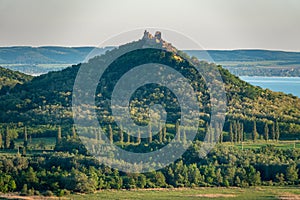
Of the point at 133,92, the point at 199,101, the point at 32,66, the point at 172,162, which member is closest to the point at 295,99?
the point at 199,101

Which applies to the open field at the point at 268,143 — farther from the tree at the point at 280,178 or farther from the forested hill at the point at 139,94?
the tree at the point at 280,178

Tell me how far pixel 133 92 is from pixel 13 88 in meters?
13.4

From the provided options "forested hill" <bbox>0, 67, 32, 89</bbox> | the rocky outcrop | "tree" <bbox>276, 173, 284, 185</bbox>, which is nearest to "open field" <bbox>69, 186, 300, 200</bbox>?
"tree" <bbox>276, 173, 284, 185</bbox>

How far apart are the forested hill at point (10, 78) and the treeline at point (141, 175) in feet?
87.2

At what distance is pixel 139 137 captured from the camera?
59.0m

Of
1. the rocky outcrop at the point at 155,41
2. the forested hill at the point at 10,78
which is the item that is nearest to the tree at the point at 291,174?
the rocky outcrop at the point at 155,41

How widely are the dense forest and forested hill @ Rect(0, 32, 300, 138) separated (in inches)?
3.3

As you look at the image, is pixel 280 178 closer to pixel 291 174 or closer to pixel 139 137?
pixel 291 174

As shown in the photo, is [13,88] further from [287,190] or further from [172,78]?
[287,190]

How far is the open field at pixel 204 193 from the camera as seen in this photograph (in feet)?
154

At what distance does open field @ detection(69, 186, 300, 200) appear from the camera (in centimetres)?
4691

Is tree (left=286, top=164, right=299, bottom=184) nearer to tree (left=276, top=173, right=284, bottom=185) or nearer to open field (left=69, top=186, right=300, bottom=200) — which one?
tree (left=276, top=173, right=284, bottom=185)

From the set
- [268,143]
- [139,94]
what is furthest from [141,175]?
[139,94]

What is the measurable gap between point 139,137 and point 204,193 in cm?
1197
